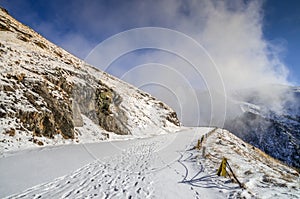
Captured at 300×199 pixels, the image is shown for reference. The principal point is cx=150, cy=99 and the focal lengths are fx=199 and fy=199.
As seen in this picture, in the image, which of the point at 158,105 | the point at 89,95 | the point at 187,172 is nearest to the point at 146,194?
the point at 187,172

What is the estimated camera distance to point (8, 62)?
21000 mm

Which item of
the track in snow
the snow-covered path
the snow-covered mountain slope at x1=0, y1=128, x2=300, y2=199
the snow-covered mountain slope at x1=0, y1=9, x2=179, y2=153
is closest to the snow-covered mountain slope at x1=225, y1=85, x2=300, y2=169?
the snow-covered mountain slope at x1=0, y1=9, x2=179, y2=153

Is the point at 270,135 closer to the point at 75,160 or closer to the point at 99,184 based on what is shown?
the point at 75,160

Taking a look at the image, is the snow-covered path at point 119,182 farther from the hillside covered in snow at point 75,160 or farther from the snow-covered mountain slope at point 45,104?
the snow-covered mountain slope at point 45,104

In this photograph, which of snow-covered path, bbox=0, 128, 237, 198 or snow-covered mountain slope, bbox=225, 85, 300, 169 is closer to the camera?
snow-covered path, bbox=0, 128, 237, 198

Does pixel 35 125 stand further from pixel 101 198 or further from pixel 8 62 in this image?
pixel 101 198

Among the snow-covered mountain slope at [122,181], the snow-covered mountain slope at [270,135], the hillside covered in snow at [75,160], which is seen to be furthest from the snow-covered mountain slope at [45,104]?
the snow-covered mountain slope at [270,135]

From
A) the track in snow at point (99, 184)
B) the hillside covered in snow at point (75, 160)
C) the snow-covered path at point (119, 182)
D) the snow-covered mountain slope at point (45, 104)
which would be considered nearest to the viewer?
the track in snow at point (99, 184)

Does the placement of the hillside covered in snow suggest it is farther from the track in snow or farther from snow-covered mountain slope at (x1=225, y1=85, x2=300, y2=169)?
snow-covered mountain slope at (x1=225, y1=85, x2=300, y2=169)

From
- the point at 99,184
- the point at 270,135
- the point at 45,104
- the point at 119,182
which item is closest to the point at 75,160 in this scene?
the point at 99,184

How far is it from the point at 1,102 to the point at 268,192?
1898 centimetres

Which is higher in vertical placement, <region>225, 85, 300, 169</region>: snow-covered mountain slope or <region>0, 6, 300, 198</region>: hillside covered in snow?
<region>225, 85, 300, 169</region>: snow-covered mountain slope

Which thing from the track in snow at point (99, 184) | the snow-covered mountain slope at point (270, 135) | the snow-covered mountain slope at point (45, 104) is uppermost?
the snow-covered mountain slope at point (270, 135)

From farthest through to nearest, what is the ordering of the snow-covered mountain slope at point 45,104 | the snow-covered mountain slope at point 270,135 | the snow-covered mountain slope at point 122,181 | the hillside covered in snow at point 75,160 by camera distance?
the snow-covered mountain slope at point 270,135 → the snow-covered mountain slope at point 45,104 → the hillside covered in snow at point 75,160 → the snow-covered mountain slope at point 122,181
